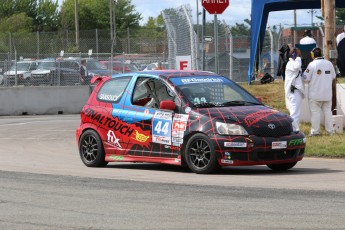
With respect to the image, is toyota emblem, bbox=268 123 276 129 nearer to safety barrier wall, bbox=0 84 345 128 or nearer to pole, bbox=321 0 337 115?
pole, bbox=321 0 337 115

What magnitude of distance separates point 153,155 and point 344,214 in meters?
5.22

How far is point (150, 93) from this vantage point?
47.5 ft

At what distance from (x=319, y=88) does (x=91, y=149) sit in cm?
523

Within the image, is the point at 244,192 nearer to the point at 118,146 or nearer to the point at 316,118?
the point at 118,146

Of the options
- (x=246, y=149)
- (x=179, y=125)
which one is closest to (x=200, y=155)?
(x=179, y=125)

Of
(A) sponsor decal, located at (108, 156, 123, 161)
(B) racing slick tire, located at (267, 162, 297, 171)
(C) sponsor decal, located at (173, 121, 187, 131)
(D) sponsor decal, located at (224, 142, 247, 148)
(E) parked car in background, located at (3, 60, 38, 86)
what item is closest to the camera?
(D) sponsor decal, located at (224, 142, 247, 148)

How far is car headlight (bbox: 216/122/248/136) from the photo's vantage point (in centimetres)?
1307

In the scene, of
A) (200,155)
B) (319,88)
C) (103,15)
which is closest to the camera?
(200,155)

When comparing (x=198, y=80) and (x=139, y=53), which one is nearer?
(x=198, y=80)

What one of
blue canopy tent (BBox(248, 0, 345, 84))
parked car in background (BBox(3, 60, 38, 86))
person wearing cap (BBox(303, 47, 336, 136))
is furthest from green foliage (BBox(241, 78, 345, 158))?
parked car in background (BBox(3, 60, 38, 86))

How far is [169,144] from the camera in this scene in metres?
13.8

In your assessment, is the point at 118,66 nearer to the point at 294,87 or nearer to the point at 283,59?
the point at 283,59

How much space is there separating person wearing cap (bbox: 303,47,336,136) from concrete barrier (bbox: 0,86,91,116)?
55.5ft

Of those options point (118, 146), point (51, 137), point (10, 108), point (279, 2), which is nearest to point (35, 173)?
point (118, 146)
